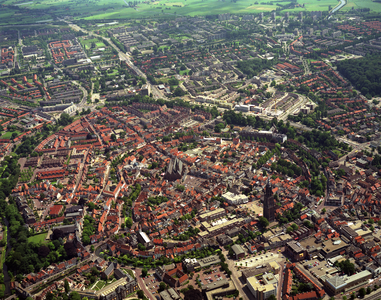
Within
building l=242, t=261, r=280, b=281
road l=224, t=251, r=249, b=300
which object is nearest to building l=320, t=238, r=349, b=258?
building l=242, t=261, r=280, b=281

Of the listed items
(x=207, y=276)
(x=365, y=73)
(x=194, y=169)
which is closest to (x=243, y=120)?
(x=194, y=169)

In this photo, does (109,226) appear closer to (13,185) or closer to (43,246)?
(43,246)

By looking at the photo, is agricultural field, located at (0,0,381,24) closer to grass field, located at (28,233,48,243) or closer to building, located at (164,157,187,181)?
building, located at (164,157,187,181)

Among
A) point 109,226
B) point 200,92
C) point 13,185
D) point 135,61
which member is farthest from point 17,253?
point 135,61

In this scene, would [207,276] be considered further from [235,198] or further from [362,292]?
[362,292]

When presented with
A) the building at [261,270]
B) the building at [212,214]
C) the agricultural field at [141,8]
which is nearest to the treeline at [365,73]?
the building at [212,214]

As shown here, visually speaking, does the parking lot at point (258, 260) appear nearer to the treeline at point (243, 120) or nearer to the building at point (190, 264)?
the building at point (190, 264)
